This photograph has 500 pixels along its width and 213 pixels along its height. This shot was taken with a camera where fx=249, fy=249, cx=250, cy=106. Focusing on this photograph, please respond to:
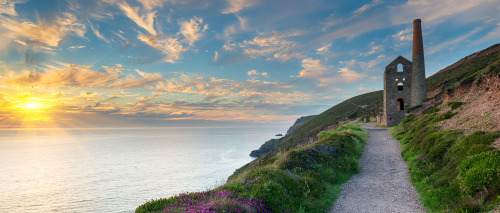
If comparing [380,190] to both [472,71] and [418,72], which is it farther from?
[472,71]

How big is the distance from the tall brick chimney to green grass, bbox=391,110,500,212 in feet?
107

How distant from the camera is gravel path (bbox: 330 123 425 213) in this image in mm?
9242

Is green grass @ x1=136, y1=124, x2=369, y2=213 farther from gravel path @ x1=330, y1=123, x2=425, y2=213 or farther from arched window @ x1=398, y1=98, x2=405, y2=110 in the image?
arched window @ x1=398, y1=98, x2=405, y2=110

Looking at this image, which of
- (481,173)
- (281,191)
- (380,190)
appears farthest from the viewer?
(380,190)

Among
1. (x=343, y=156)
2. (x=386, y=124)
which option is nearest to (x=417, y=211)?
(x=343, y=156)

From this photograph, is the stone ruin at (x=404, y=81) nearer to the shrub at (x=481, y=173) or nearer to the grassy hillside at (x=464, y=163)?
the grassy hillside at (x=464, y=163)

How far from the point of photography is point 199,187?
212 feet

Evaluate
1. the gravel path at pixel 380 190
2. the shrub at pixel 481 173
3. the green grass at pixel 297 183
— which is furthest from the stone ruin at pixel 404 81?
the shrub at pixel 481 173

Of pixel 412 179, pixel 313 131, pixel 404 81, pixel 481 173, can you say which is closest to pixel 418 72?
pixel 404 81

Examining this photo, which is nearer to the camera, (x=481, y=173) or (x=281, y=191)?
(x=481, y=173)

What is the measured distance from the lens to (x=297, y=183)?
1006cm

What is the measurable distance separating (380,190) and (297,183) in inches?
161

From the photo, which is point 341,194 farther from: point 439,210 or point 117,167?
point 117,167

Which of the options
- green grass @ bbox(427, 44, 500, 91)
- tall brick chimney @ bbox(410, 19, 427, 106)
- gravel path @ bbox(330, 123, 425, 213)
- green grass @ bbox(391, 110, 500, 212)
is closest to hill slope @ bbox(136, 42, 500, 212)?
green grass @ bbox(391, 110, 500, 212)
